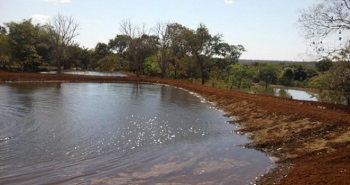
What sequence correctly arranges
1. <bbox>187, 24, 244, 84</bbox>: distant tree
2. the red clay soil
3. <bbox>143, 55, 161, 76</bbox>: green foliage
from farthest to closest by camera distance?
<bbox>143, 55, 161, 76</bbox>: green foliage, <bbox>187, 24, 244, 84</bbox>: distant tree, the red clay soil

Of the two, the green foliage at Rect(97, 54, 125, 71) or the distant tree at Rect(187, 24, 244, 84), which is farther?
the green foliage at Rect(97, 54, 125, 71)

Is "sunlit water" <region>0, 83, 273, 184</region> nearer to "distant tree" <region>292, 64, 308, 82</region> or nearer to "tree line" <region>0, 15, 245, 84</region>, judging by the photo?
"tree line" <region>0, 15, 245, 84</region>

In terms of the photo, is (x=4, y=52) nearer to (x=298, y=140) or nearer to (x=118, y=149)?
(x=118, y=149)

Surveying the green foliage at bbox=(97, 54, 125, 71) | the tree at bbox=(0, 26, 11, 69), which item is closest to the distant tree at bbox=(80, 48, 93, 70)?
the green foliage at bbox=(97, 54, 125, 71)

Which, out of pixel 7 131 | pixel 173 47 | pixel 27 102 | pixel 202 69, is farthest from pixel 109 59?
pixel 7 131

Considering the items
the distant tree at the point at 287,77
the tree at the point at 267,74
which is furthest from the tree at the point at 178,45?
the distant tree at the point at 287,77

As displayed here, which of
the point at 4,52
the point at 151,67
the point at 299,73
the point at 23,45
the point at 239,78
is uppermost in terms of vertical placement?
the point at 23,45

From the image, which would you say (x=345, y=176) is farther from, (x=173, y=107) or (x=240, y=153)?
(x=173, y=107)

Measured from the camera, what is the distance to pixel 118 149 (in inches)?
514

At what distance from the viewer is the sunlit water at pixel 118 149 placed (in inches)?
399

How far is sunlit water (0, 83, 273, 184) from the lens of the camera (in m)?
10.1

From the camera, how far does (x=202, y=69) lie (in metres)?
60.4

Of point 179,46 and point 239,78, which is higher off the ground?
point 179,46

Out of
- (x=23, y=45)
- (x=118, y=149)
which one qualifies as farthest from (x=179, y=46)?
(x=118, y=149)
